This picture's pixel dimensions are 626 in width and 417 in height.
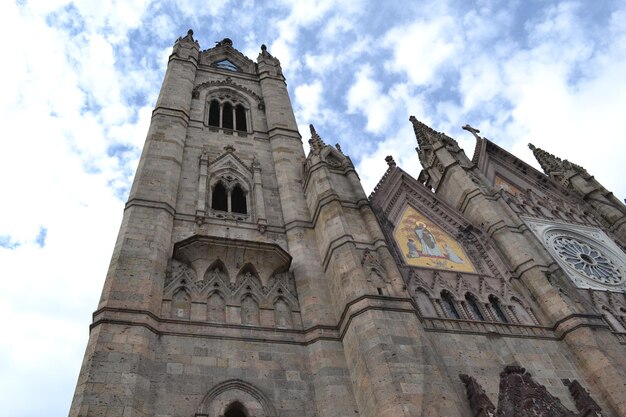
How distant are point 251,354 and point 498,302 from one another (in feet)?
22.3

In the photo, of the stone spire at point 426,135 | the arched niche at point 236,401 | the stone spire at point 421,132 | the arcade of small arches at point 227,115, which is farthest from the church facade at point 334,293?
the stone spire at point 421,132

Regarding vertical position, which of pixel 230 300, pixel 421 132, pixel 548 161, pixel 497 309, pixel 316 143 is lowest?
pixel 497 309

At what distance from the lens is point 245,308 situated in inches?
452

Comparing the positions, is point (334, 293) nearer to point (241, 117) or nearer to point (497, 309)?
point (497, 309)

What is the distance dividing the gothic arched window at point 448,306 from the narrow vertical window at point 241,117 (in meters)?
10.6

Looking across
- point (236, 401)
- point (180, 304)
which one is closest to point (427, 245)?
point (180, 304)

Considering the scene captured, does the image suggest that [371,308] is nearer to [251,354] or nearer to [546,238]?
[251,354]

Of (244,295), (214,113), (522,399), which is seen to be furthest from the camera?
(214,113)

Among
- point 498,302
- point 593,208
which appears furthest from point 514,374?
point 593,208

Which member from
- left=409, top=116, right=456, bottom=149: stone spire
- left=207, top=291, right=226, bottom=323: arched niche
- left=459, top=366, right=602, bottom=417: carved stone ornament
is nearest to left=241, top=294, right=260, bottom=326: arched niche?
left=207, top=291, right=226, bottom=323: arched niche

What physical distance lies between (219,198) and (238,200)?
0.59 metres

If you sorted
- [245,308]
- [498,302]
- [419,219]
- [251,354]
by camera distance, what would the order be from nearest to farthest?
[251,354]
[245,308]
[498,302]
[419,219]

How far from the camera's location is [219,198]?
15.7 meters

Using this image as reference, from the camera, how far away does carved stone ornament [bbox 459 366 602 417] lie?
959cm
